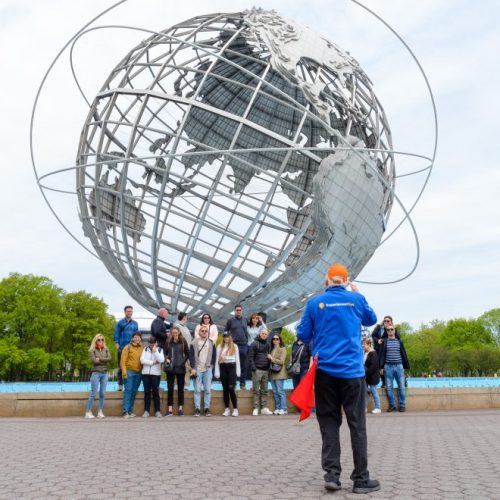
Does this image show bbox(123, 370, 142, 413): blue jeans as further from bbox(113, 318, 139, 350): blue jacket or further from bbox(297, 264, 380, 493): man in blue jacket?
bbox(297, 264, 380, 493): man in blue jacket

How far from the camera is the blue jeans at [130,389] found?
10095 millimetres

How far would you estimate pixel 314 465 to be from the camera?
205 inches

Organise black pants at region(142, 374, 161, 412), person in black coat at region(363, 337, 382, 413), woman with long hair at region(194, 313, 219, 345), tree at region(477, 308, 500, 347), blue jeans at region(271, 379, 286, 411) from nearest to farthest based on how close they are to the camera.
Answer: person in black coat at region(363, 337, 382, 413) → black pants at region(142, 374, 161, 412) → woman with long hair at region(194, 313, 219, 345) → blue jeans at region(271, 379, 286, 411) → tree at region(477, 308, 500, 347)

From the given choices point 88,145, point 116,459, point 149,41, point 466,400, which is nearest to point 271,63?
point 149,41

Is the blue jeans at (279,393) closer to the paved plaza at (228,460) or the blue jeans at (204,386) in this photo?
the blue jeans at (204,386)

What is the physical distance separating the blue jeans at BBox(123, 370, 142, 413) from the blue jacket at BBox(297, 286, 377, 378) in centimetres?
615

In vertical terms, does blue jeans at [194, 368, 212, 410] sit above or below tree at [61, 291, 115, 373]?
below

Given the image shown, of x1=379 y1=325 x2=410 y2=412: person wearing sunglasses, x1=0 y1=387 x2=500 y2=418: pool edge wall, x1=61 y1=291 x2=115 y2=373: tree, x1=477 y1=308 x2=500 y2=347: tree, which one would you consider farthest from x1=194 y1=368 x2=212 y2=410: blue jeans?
x1=477 y1=308 x2=500 y2=347: tree

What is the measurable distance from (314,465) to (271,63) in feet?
29.6

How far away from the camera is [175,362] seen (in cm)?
1003

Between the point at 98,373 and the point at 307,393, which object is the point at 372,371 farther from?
the point at 307,393

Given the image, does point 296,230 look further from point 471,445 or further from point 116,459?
point 116,459

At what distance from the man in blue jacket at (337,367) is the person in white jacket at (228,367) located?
19.1ft

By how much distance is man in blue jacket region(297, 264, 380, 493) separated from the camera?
4191 mm
